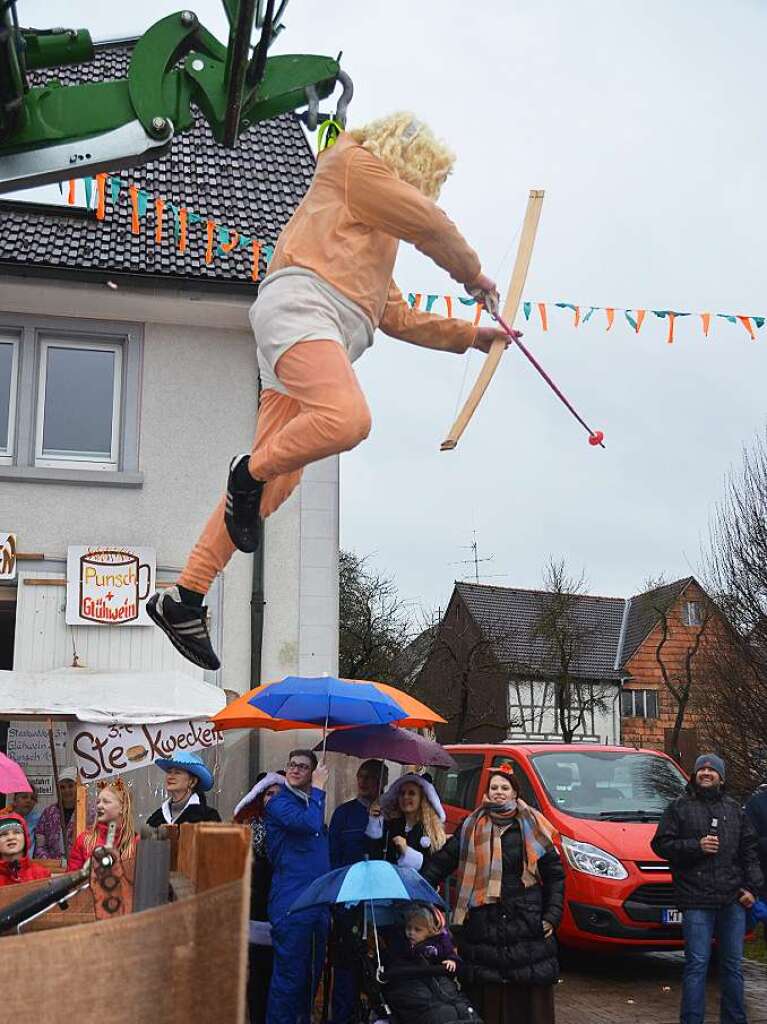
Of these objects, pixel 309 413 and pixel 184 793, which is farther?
pixel 184 793

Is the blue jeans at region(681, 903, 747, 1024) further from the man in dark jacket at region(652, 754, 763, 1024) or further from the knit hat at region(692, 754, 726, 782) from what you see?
the knit hat at region(692, 754, 726, 782)

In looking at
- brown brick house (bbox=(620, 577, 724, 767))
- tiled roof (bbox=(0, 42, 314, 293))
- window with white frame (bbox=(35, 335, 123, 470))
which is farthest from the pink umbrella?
brown brick house (bbox=(620, 577, 724, 767))

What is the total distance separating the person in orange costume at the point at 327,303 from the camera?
416 cm

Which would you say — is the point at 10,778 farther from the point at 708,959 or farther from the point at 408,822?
the point at 708,959

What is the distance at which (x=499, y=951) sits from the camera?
21.0 ft

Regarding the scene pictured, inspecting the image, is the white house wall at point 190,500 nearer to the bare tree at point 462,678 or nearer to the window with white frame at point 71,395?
the window with white frame at point 71,395

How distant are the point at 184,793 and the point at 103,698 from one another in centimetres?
195

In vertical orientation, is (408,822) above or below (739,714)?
below

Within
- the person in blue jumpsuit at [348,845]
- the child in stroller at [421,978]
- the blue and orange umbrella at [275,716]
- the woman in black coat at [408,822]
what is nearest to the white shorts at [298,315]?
the child in stroller at [421,978]

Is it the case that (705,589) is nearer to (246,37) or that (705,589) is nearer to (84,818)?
(84,818)

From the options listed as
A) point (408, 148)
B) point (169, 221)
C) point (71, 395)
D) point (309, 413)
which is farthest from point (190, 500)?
point (309, 413)

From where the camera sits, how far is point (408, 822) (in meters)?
8.09

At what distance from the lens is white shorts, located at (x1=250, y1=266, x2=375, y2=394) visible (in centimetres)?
425

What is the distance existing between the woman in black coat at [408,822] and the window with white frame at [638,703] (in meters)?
37.0
